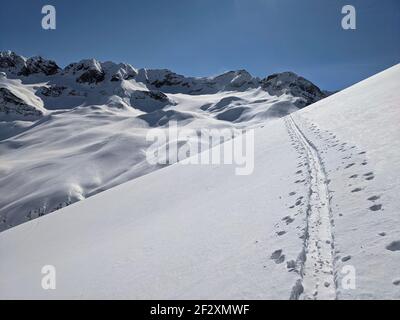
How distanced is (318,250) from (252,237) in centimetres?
188

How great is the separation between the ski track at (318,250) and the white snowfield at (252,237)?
3cm

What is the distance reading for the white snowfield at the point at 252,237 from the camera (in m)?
5.75

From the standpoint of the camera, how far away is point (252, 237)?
795 centimetres

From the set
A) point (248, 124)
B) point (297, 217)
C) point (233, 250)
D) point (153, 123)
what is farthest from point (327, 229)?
point (153, 123)

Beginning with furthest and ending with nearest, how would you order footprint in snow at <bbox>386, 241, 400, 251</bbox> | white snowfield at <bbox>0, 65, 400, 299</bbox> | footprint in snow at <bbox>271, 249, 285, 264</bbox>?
footprint in snow at <bbox>271, 249, 285, 264</bbox>
white snowfield at <bbox>0, 65, 400, 299</bbox>
footprint in snow at <bbox>386, 241, 400, 251</bbox>

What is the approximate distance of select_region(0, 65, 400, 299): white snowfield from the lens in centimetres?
575

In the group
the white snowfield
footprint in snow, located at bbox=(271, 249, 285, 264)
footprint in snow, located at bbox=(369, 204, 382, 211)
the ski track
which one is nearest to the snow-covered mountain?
the white snowfield

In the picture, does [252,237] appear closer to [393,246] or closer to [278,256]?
[278,256]

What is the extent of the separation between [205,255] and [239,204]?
3586 millimetres

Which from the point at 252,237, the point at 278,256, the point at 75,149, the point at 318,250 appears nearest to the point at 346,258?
the point at 318,250

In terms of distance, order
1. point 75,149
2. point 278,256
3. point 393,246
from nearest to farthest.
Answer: point 393,246 < point 278,256 < point 75,149

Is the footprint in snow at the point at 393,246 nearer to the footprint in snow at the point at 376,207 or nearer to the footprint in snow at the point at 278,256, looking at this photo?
the footprint in snow at the point at 376,207

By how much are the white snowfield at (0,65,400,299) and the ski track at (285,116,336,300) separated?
0.03 meters

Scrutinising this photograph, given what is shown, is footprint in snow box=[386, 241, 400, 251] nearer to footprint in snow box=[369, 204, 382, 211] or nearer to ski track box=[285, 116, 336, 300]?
ski track box=[285, 116, 336, 300]
